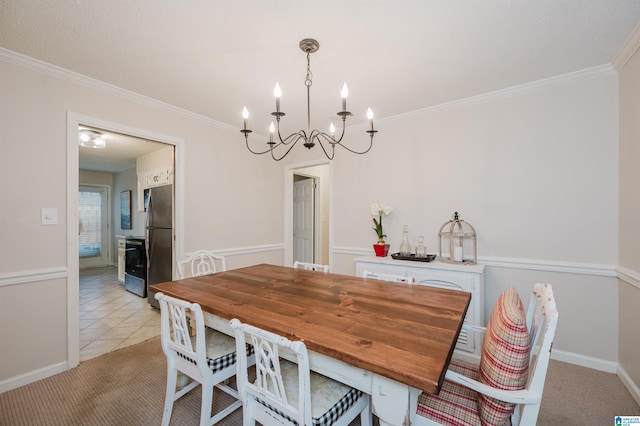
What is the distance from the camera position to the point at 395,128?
10.3 feet

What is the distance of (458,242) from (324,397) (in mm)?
2143

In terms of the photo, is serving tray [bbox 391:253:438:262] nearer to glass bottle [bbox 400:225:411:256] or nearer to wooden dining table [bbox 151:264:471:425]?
glass bottle [bbox 400:225:411:256]

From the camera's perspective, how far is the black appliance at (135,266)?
4066mm

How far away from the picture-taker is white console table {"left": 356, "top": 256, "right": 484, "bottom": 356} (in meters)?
2.30

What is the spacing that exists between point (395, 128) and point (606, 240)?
2.09 m

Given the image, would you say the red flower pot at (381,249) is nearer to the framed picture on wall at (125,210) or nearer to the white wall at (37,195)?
the white wall at (37,195)

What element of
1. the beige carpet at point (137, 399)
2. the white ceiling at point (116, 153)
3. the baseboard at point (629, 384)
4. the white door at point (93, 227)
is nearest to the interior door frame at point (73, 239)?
the beige carpet at point (137, 399)

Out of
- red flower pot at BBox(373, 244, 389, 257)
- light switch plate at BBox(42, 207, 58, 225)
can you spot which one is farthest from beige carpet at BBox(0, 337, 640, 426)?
red flower pot at BBox(373, 244, 389, 257)

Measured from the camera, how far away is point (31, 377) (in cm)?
203

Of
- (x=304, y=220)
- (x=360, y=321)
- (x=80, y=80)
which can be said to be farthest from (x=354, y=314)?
(x=304, y=220)

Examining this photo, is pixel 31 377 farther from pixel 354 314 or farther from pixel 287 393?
pixel 354 314

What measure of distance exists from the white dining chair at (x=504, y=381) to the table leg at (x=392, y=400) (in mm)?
176

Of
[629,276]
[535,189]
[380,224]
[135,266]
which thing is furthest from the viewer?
[135,266]

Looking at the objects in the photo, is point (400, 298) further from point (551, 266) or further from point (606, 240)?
point (606, 240)
